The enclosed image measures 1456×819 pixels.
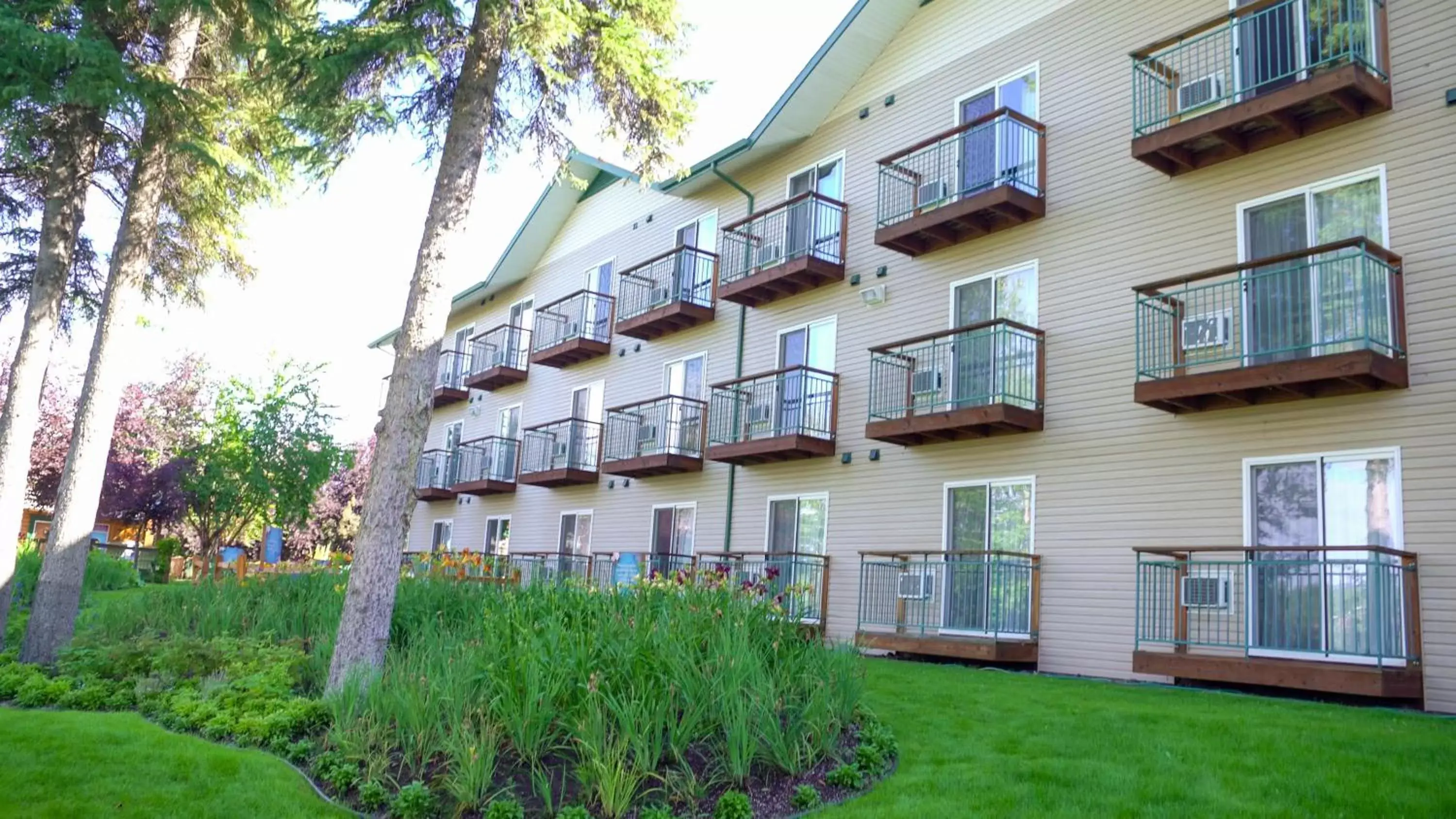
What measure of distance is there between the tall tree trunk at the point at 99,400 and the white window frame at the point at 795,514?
9449 millimetres

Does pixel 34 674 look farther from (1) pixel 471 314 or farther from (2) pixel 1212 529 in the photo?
(1) pixel 471 314

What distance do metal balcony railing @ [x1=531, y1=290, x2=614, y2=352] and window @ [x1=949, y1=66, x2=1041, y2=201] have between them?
9947mm

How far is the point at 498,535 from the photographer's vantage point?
2708 cm

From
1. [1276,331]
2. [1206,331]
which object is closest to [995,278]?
[1206,331]

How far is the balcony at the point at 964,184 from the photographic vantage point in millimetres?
14672

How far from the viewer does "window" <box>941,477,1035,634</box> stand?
1364cm

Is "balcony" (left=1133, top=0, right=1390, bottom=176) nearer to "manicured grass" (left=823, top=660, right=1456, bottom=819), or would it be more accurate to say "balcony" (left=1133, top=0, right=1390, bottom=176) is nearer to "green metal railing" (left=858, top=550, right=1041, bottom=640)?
"green metal railing" (left=858, top=550, right=1041, bottom=640)

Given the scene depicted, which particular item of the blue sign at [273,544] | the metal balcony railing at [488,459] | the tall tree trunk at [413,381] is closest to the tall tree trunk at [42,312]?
the tall tree trunk at [413,381]

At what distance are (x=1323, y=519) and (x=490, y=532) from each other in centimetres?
2063

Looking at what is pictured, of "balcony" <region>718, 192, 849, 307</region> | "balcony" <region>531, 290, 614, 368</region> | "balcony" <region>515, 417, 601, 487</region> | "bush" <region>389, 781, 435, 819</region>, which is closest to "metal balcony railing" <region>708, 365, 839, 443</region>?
"balcony" <region>718, 192, 849, 307</region>

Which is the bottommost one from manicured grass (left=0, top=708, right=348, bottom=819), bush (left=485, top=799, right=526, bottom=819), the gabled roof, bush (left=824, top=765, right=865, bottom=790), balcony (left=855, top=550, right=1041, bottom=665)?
manicured grass (left=0, top=708, right=348, bottom=819)

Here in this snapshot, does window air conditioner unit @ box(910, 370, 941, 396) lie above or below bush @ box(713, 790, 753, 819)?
above

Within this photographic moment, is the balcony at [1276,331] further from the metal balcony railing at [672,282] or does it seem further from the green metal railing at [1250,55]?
the metal balcony railing at [672,282]

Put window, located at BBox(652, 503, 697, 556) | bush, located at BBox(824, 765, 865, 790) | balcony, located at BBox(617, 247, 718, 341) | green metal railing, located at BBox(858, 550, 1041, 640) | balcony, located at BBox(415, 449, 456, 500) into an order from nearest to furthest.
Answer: bush, located at BBox(824, 765, 865, 790)
green metal railing, located at BBox(858, 550, 1041, 640)
window, located at BBox(652, 503, 697, 556)
balcony, located at BBox(617, 247, 718, 341)
balcony, located at BBox(415, 449, 456, 500)
